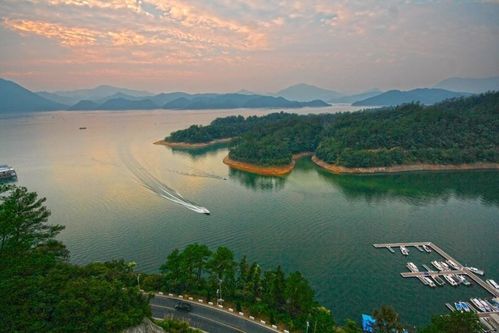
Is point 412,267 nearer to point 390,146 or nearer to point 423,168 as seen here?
point 423,168

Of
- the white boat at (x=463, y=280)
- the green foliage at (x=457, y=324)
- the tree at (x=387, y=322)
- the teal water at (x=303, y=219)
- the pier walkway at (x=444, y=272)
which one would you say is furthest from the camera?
the teal water at (x=303, y=219)

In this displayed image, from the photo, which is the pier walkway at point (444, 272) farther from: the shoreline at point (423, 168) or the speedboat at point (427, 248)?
the shoreline at point (423, 168)

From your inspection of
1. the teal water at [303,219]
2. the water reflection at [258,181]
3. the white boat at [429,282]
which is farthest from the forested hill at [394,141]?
the white boat at [429,282]

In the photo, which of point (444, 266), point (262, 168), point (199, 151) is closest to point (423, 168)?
point (262, 168)

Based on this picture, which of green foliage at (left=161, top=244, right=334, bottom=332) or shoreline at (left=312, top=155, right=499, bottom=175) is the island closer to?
shoreline at (left=312, top=155, right=499, bottom=175)

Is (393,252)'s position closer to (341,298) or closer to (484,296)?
(484,296)

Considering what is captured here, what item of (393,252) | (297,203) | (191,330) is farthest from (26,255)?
(297,203)

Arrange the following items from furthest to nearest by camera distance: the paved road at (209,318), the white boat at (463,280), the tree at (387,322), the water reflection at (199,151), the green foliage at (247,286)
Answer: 1. the water reflection at (199,151)
2. the white boat at (463,280)
3. the green foliage at (247,286)
4. the paved road at (209,318)
5. the tree at (387,322)
